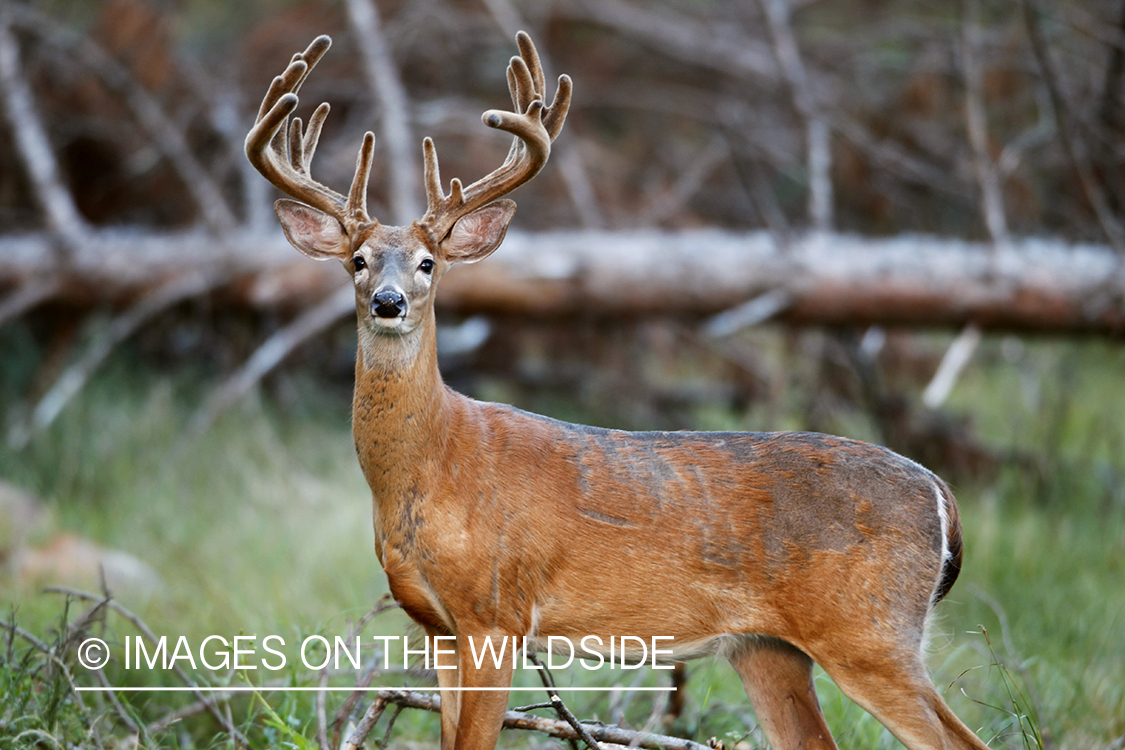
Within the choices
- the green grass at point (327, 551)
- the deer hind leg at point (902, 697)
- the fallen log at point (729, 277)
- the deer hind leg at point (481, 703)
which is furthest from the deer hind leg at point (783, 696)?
the fallen log at point (729, 277)

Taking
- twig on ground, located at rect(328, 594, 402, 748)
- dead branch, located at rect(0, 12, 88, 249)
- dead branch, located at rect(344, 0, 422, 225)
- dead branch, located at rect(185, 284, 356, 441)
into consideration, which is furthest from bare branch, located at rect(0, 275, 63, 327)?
twig on ground, located at rect(328, 594, 402, 748)

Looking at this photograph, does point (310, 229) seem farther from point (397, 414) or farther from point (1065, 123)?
point (1065, 123)

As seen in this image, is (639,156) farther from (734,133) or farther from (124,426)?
(124,426)

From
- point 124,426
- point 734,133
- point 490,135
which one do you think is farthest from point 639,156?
point 124,426

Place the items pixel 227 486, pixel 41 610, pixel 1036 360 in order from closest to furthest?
pixel 41 610, pixel 227 486, pixel 1036 360

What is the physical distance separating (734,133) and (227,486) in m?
3.89

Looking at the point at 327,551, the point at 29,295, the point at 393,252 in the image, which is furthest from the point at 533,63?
the point at 29,295

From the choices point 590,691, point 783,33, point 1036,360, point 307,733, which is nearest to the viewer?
point 307,733

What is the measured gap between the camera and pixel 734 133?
23.7 feet

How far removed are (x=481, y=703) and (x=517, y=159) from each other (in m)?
1.54

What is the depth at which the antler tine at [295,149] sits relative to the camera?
2.99m

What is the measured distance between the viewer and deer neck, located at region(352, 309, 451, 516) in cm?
291

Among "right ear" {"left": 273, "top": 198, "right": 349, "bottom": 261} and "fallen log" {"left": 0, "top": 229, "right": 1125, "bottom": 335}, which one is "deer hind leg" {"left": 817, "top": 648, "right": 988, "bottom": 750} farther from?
"fallen log" {"left": 0, "top": 229, "right": 1125, "bottom": 335}

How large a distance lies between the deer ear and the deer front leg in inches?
43.5
